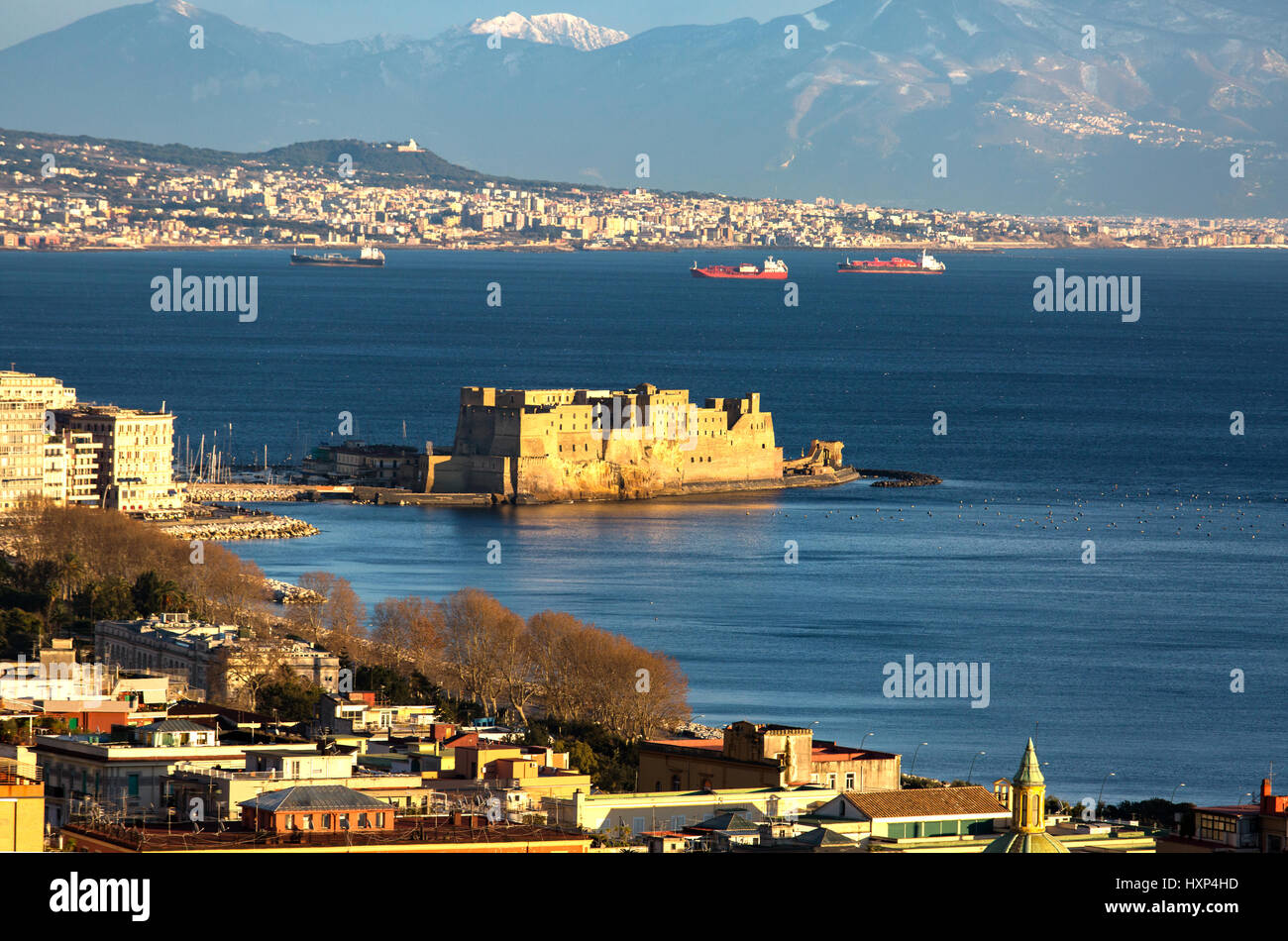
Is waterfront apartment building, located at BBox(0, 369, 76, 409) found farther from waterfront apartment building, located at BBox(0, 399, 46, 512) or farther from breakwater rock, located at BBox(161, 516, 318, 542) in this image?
breakwater rock, located at BBox(161, 516, 318, 542)

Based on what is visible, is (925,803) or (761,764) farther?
(761,764)

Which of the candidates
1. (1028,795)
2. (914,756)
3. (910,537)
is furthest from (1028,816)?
(910,537)

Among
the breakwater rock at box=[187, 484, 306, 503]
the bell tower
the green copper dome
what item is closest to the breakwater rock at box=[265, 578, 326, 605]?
the breakwater rock at box=[187, 484, 306, 503]

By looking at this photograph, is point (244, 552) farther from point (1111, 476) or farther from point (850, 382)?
point (850, 382)

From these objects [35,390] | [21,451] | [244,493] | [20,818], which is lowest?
[20,818]

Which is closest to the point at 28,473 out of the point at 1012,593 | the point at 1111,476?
the point at 1012,593

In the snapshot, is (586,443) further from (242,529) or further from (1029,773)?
(1029,773)

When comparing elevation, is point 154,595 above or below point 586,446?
below
